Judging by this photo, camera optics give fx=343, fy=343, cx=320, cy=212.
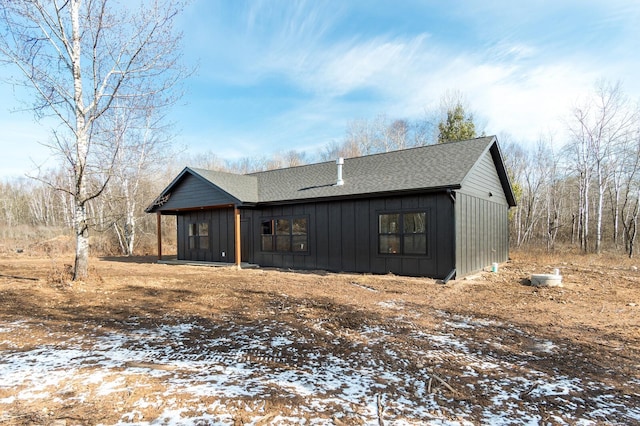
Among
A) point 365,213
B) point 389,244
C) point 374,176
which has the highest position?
point 374,176

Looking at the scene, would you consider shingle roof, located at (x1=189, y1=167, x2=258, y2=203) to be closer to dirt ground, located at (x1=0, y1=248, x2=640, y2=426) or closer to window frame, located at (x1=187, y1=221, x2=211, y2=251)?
window frame, located at (x1=187, y1=221, x2=211, y2=251)

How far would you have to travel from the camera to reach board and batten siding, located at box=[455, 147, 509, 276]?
32.6ft

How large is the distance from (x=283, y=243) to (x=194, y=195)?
455cm

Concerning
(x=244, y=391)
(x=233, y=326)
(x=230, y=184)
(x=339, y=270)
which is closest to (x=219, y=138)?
(x=230, y=184)

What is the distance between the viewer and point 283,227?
13109 mm

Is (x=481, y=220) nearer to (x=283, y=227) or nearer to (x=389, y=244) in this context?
(x=389, y=244)

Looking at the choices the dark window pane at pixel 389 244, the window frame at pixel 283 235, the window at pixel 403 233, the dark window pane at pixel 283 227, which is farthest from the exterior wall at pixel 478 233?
the dark window pane at pixel 283 227

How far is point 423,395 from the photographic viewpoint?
2938mm

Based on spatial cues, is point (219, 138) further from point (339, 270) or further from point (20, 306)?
point (20, 306)

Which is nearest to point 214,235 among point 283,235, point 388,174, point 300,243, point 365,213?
point 283,235

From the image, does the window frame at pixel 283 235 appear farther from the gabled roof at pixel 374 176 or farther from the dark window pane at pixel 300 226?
the gabled roof at pixel 374 176

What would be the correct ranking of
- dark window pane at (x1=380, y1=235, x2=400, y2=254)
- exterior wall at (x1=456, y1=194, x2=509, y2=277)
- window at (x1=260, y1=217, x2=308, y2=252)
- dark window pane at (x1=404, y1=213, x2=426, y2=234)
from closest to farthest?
exterior wall at (x1=456, y1=194, x2=509, y2=277) → dark window pane at (x1=404, y1=213, x2=426, y2=234) → dark window pane at (x1=380, y1=235, x2=400, y2=254) → window at (x1=260, y1=217, x2=308, y2=252)

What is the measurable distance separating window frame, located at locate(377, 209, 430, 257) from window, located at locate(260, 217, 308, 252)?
297cm

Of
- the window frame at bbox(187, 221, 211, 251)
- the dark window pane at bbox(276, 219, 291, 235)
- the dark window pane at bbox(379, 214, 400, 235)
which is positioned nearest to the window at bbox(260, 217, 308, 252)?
the dark window pane at bbox(276, 219, 291, 235)
